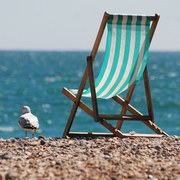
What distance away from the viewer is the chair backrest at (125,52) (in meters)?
6.64

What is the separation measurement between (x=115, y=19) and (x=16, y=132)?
50.6 feet

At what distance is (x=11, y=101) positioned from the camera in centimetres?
3272

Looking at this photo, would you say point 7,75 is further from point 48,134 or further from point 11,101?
point 48,134

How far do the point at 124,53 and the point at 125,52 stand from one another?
14mm

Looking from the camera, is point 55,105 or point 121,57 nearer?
point 121,57

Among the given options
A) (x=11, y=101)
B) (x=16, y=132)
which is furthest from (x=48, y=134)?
(x=11, y=101)

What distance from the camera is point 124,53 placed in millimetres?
6750

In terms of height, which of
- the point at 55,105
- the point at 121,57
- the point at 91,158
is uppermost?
the point at 55,105

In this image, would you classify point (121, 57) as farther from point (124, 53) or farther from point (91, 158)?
point (91, 158)

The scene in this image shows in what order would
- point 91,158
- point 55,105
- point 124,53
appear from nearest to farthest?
point 91,158, point 124,53, point 55,105

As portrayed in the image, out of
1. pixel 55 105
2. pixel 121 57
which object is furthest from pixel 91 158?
pixel 55 105

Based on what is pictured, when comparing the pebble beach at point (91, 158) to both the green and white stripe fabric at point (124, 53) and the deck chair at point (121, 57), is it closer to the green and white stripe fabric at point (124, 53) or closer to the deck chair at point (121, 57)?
the deck chair at point (121, 57)

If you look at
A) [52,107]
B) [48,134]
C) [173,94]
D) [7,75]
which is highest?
[7,75]

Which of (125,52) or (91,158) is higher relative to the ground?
(125,52)
